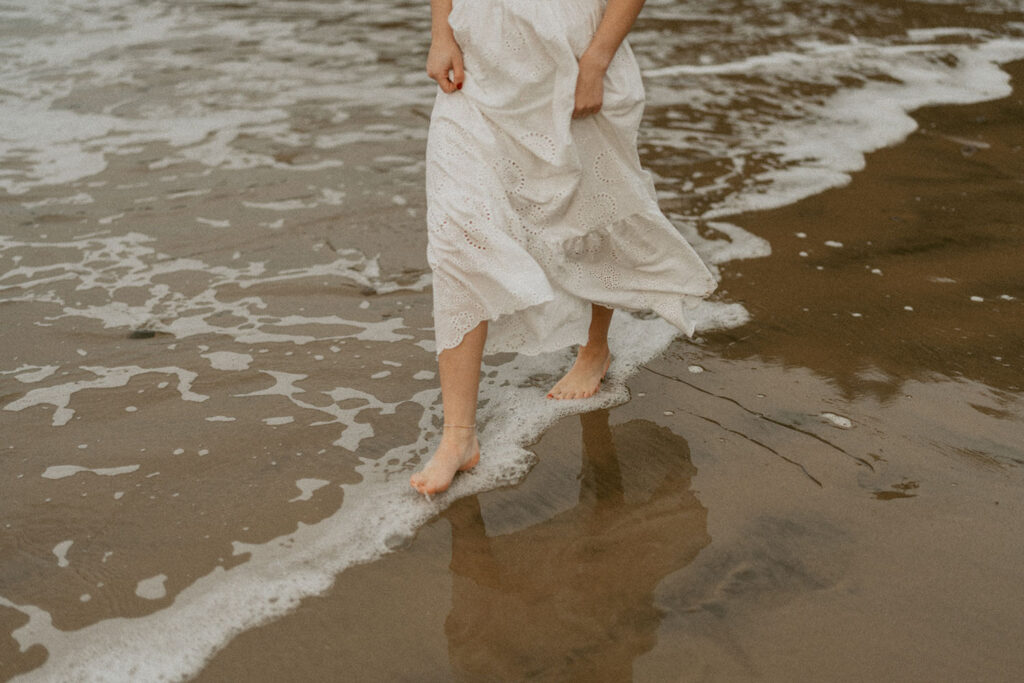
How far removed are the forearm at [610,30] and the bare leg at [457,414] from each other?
0.76 m

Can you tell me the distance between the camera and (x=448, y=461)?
2.54m

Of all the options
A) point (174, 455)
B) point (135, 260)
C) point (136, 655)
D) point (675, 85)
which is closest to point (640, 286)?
point (174, 455)

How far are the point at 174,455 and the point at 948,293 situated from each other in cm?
266

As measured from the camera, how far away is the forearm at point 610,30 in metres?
2.55

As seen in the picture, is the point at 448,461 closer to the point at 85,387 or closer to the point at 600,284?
the point at 600,284

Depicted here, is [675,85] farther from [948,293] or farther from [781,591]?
[781,591]

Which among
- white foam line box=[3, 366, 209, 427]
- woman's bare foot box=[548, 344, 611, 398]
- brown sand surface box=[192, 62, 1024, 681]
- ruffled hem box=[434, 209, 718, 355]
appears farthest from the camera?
woman's bare foot box=[548, 344, 611, 398]

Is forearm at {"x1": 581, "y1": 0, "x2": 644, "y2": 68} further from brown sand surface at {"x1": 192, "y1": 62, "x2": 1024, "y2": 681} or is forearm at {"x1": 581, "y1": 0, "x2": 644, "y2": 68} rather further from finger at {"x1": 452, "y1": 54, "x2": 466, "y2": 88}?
brown sand surface at {"x1": 192, "y1": 62, "x2": 1024, "y2": 681}

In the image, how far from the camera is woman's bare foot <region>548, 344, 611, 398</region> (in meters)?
2.99

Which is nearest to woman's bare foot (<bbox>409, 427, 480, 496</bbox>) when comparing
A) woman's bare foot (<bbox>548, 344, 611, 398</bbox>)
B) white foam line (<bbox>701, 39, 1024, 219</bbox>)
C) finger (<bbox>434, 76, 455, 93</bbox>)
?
woman's bare foot (<bbox>548, 344, 611, 398</bbox>)

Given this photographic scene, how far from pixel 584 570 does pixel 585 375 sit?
3.02 ft

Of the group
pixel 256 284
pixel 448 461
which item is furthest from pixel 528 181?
pixel 256 284

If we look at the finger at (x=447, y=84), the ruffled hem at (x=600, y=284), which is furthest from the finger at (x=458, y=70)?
the ruffled hem at (x=600, y=284)

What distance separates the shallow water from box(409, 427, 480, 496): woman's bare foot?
0.05 meters
